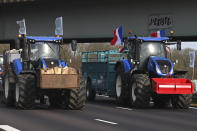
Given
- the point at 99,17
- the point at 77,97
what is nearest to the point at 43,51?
the point at 77,97

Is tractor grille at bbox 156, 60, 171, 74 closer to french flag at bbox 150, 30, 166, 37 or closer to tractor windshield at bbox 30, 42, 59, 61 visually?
tractor windshield at bbox 30, 42, 59, 61

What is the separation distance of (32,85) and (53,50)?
2111 millimetres

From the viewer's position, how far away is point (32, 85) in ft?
60.4

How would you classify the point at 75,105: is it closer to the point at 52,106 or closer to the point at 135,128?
the point at 52,106

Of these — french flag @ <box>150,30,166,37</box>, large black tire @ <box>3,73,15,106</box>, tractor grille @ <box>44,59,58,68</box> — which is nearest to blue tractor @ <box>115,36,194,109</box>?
tractor grille @ <box>44,59,58,68</box>

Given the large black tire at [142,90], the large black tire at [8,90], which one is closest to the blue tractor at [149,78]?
the large black tire at [142,90]

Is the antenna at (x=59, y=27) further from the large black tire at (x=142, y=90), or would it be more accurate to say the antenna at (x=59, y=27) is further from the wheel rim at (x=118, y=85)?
the large black tire at (x=142, y=90)

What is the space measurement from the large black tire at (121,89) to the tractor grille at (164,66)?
5.55 feet

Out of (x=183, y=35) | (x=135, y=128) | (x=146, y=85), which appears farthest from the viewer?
(x=183, y=35)

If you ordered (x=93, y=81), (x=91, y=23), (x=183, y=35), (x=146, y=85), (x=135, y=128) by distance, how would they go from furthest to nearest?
(x=91, y=23)
(x=183, y=35)
(x=93, y=81)
(x=146, y=85)
(x=135, y=128)

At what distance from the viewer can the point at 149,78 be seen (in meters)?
20.7

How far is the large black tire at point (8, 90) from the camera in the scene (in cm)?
2000

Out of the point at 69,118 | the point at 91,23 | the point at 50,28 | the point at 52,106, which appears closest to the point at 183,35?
the point at 91,23

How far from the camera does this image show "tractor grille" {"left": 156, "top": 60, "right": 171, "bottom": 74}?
20594 millimetres
